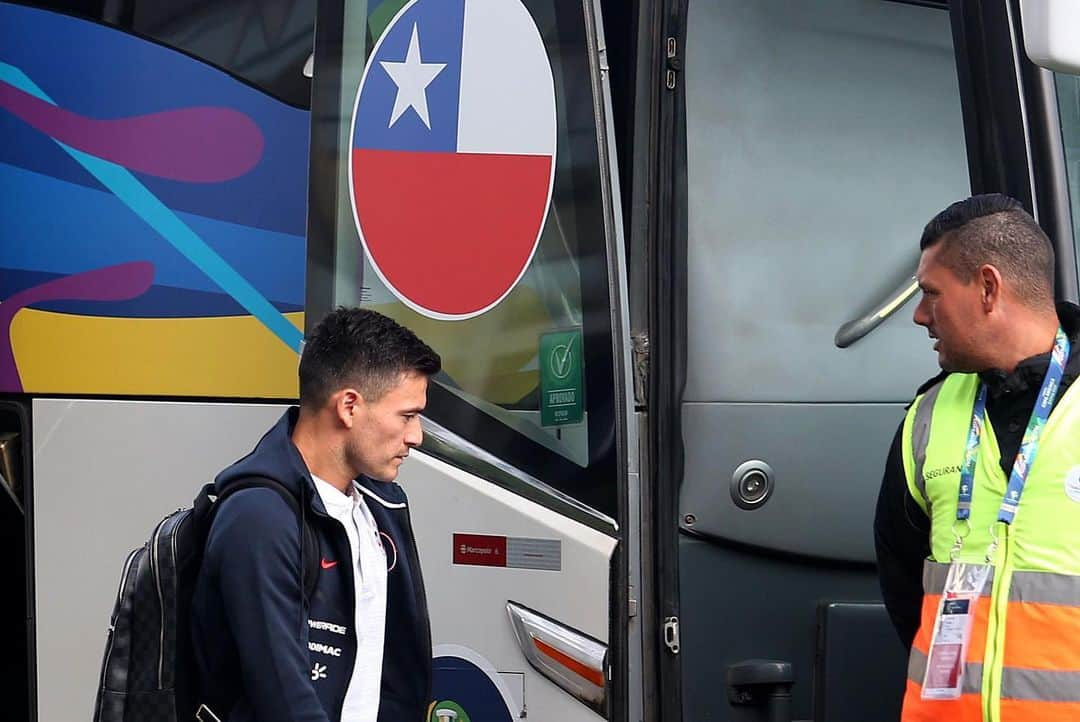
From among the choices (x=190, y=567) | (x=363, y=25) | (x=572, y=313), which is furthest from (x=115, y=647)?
(x=363, y=25)

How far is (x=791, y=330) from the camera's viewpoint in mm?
3771

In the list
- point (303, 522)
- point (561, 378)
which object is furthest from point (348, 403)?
point (561, 378)

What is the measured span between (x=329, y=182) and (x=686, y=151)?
86 cm

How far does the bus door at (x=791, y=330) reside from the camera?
3.55 meters

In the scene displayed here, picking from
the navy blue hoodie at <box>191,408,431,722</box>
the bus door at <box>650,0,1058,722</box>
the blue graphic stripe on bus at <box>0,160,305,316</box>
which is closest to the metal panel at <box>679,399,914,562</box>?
the bus door at <box>650,0,1058,722</box>

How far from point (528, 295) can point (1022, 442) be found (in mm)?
1228

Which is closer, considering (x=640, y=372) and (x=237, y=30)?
(x=640, y=372)

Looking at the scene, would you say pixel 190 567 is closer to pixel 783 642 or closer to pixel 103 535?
pixel 103 535

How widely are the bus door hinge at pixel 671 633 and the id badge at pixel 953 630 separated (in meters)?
0.98

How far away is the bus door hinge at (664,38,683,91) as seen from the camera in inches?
137

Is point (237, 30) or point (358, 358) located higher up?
point (237, 30)

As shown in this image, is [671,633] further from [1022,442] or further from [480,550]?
[1022,442]

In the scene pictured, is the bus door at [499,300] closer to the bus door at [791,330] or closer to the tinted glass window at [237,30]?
the tinted glass window at [237,30]

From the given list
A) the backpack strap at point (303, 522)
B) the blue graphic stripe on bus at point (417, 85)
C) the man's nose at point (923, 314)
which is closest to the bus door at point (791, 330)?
the blue graphic stripe on bus at point (417, 85)
